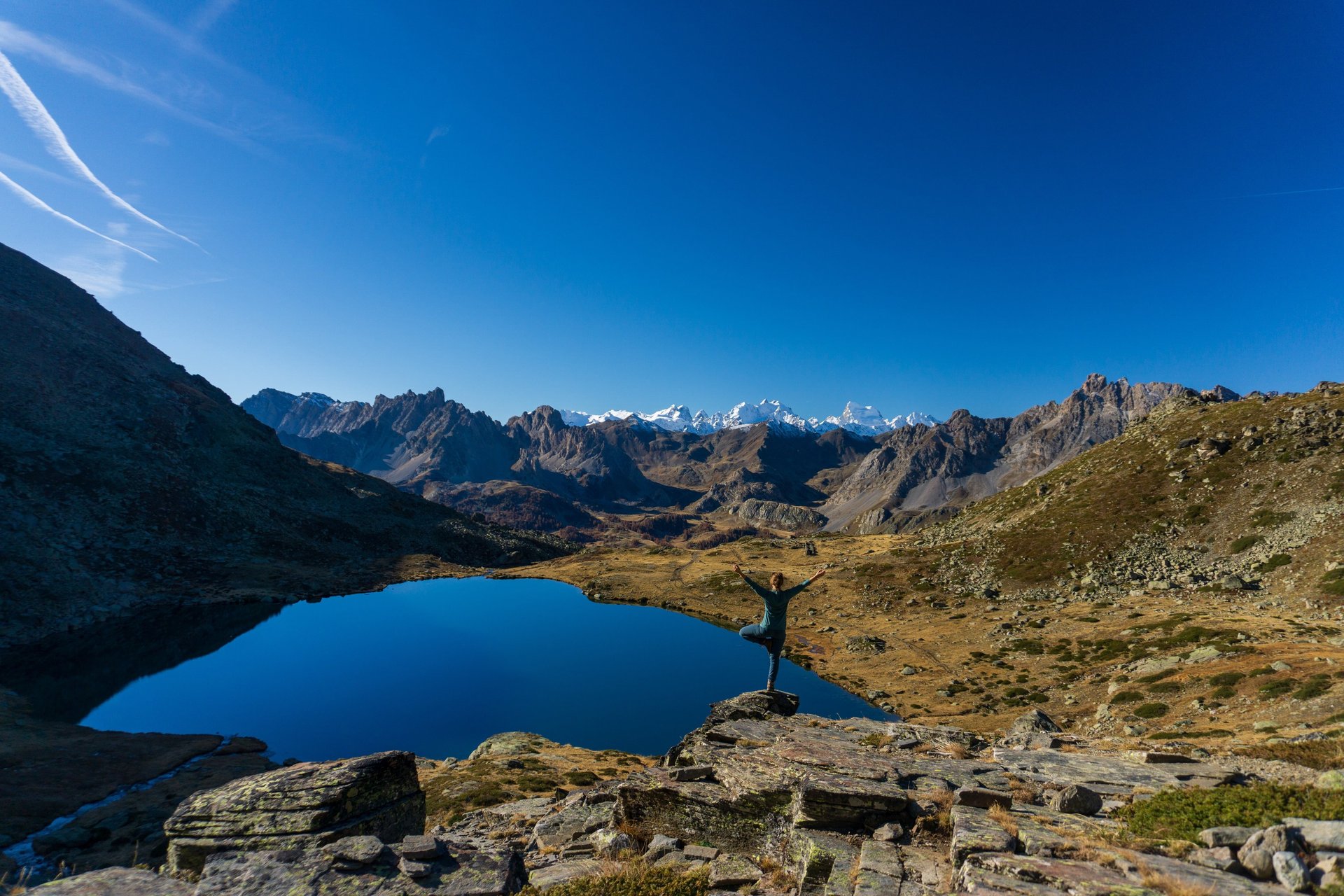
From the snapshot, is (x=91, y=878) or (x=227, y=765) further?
(x=227, y=765)

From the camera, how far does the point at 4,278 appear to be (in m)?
175

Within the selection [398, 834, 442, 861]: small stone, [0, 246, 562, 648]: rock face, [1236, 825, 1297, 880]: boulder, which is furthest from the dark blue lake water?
[1236, 825, 1297, 880]: boulder

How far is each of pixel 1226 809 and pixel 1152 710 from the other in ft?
149

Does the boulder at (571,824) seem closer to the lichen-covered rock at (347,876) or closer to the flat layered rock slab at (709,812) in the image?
the flat layered rock slab at (709,812)

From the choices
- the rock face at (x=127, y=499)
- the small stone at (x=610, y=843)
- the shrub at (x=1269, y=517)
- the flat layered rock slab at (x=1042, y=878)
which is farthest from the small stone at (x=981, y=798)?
the rock face at (x=127, y=499)

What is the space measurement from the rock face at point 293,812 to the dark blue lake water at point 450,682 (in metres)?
52.9

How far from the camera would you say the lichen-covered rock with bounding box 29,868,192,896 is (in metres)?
10.3

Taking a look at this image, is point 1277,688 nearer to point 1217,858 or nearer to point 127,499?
point 1217,858

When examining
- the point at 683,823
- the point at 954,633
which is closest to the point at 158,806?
the point at 683,823

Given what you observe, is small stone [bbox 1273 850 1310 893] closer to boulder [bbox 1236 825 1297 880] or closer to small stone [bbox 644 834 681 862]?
boulder [bbox 1236 825 1297 880]

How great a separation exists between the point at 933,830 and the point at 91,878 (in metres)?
17.6

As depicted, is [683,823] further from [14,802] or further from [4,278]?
[4,278]

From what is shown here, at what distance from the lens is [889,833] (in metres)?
13.0

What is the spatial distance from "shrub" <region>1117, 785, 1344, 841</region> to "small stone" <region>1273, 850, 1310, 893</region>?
271 cm
